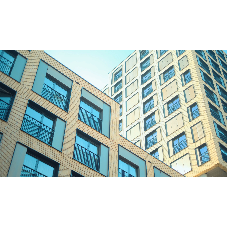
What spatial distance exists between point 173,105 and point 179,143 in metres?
5.16

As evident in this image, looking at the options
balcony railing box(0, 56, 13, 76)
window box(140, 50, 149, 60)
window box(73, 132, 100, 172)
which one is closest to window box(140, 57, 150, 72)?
window box(140, 50, 149, 60)

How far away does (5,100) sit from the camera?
15.7 m

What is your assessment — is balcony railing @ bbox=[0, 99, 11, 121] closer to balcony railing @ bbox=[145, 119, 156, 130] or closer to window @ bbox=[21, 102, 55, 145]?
window @ bbox=[21, 102, 55, 145]

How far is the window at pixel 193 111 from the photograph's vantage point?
107ft

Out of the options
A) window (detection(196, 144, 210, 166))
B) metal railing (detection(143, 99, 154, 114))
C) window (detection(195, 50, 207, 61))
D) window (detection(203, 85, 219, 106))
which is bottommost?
window (detection(196, 144, 210, 166))

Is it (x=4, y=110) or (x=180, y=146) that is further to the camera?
(x=180, y=146)

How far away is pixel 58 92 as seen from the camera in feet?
63.0

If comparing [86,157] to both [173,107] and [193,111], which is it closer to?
[193,111]

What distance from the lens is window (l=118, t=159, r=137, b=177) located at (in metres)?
19.1

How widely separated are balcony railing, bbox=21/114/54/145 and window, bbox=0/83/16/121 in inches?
34.9

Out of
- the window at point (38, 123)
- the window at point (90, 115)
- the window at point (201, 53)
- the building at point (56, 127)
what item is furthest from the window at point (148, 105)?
the window at point (38, 123)

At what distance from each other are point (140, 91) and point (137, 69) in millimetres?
4942

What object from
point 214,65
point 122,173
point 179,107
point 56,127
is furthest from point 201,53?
point 56,127

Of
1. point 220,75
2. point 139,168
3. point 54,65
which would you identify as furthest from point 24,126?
point 220,75
